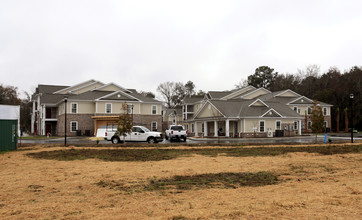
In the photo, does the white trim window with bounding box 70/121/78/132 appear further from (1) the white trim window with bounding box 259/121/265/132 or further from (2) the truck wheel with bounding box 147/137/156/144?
(1) the white trim window with bounding box 259/121/265/132

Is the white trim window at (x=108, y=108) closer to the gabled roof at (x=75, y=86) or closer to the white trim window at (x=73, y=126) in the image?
the white trim window at (x=73, y=126)

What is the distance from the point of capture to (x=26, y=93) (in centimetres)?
9156

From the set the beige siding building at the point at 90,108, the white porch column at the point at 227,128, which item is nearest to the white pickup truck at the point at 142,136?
the beige siding building at the point at 90,108

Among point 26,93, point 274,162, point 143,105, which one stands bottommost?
point 274,162

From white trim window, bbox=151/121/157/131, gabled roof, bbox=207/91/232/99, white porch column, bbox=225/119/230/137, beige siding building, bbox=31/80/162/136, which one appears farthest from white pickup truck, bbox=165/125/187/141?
gabled roof, bbox=207/91/232/99

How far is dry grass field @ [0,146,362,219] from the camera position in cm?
662

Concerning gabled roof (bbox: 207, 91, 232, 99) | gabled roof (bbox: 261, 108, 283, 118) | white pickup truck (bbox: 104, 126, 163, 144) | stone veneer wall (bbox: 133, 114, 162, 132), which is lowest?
white pickup truck (bbox: 104, 126, 163, 144)

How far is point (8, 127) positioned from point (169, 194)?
17065mm

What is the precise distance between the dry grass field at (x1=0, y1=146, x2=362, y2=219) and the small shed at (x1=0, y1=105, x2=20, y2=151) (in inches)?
313

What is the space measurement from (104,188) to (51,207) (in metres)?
2.30

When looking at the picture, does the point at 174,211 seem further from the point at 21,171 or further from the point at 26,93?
the point at 26,93

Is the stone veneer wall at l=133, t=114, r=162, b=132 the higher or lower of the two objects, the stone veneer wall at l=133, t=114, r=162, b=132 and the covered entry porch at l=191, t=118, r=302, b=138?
the higher

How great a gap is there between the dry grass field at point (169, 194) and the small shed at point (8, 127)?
794 centimetres

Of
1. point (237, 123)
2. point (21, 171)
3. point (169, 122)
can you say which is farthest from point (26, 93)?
point (21, 171)
